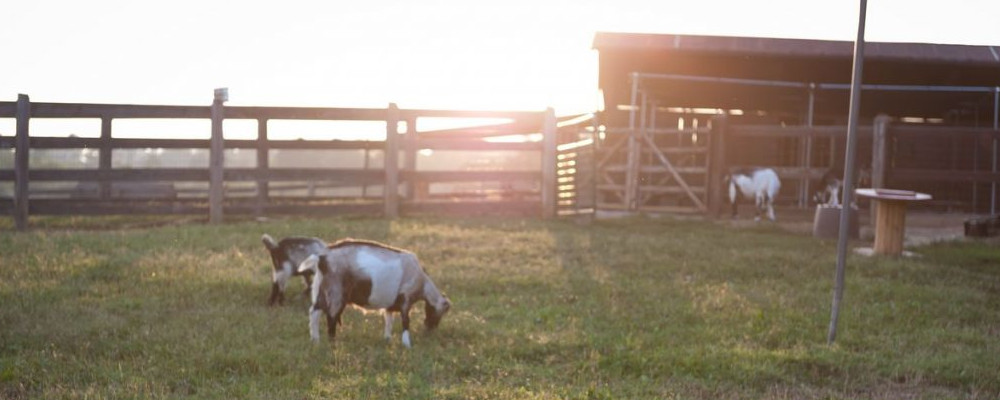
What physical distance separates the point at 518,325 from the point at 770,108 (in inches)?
725

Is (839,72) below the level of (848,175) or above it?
above

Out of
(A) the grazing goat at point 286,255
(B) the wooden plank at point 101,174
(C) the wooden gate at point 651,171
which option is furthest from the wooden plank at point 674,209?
(A) the grazing goat at point 286,255

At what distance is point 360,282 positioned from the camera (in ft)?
25.5

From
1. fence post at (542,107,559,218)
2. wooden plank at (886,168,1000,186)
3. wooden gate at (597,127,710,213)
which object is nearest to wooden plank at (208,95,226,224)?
fence post at (542,107,559,218)

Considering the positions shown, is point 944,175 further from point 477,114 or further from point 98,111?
point 98,111

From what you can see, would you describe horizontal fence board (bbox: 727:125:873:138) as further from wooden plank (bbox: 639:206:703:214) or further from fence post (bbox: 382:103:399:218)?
fence post (bbox: 382:103:399:218)

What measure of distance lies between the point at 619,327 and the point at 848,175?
219 cm

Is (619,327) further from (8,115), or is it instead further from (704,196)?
(704,196)

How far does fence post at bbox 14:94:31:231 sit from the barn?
1053 cm

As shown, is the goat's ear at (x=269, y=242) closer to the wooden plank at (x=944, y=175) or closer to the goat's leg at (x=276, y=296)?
the goat's leg at (x=276, y=296)

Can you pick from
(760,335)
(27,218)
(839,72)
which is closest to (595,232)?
(760,335)

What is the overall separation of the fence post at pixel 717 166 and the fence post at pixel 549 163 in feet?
12.6

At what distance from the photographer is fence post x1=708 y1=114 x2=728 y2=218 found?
20.7 meters

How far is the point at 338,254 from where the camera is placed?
7.79 m
